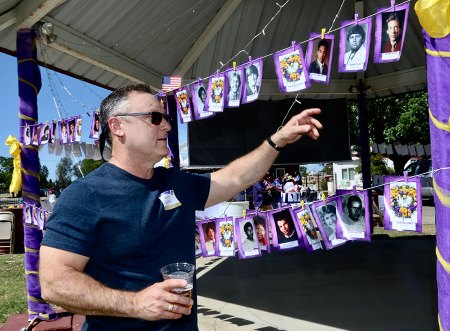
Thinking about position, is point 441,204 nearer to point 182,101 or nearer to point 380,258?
point 182,101

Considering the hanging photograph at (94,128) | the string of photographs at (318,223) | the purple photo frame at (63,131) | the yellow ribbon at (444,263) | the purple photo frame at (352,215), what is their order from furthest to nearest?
the purple photo frame at (63,131) → the hanging photograph at (94,128) → the purple photo frame at (352,215) → the string of photographs at (318,223) → the yellow ribbon at (444,263)

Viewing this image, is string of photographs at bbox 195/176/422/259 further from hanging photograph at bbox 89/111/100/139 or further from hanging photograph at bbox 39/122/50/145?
hanging photograph at bbox 39/122/50/145

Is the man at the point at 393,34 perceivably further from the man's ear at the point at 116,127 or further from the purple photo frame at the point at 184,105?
the purple photo frame at the point at 184,105

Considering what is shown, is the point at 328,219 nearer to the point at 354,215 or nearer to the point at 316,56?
the point at 354,215

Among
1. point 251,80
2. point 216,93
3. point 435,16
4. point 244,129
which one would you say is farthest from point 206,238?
point 244,129

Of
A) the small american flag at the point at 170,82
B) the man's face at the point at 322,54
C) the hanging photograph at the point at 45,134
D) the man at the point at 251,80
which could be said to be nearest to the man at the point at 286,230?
the man at the point at 251,80

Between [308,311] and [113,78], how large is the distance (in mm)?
5909

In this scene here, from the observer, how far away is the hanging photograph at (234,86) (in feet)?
12.1

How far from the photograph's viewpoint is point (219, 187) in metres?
2.43

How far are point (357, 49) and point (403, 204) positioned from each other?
111 centimetres

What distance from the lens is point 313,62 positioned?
10.2ft

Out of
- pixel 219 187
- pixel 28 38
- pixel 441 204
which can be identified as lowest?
pixel 441 204

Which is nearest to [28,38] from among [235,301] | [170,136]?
[170,136]

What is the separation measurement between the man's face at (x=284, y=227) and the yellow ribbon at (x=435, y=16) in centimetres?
223
